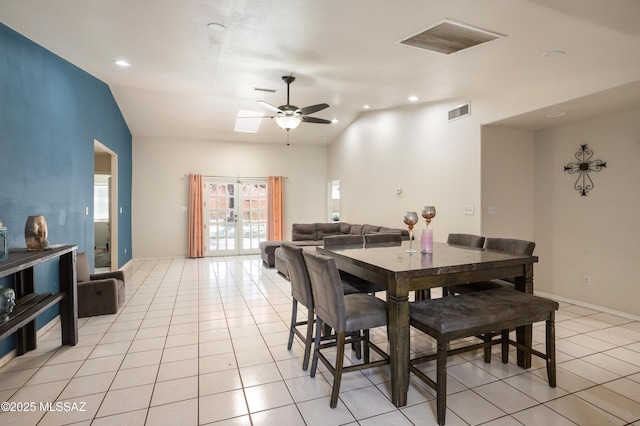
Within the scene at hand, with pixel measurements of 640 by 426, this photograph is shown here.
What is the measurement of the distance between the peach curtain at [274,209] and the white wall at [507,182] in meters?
5.30

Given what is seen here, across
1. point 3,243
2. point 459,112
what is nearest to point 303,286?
point 3,243

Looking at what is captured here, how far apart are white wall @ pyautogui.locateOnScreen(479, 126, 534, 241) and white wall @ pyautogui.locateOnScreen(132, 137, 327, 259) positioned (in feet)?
17.3

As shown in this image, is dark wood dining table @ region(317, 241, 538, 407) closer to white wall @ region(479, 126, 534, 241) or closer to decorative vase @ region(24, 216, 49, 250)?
white wall @ region(479, 126, 534, 241)

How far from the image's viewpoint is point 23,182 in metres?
2.94

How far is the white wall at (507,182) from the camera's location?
4453mm

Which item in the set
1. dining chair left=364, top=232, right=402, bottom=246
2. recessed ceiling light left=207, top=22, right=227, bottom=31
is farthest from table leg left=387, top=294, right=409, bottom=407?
recessed ceiling light left=207, top=22, right=227, bottom=31

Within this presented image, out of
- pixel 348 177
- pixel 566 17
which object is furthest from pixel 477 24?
pixel 348 177

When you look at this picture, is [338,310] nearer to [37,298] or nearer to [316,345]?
[316,345]

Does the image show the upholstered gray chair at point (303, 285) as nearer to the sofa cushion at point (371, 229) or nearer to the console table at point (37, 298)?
the console table at point (37, 298)

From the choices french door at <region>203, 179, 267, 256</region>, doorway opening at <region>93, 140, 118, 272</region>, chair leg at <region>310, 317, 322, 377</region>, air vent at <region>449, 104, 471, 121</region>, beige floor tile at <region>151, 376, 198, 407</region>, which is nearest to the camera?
beige floor tile at <region>151, 376, 198, 407</region>

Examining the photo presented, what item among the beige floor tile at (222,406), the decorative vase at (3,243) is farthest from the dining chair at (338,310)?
the decorative vase at (3,243)

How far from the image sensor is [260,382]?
92.7 inches

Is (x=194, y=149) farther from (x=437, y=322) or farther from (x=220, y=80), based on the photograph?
(x=437, y=322)

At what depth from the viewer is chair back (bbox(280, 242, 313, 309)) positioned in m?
2.46
